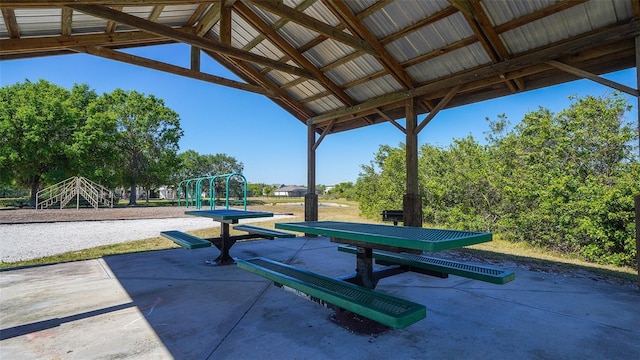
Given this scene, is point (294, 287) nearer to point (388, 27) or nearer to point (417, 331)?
point (417, 331)

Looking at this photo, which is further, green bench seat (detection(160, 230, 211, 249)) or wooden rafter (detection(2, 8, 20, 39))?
green bench seat (detection(160, 230, 211, 249))

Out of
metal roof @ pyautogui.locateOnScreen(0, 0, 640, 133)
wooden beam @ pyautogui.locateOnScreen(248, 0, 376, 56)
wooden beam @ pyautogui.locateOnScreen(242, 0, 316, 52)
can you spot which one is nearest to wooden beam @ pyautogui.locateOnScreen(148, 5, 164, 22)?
metal roof @ pyautogui.locateOnScreen(0, 0, 640, 133)

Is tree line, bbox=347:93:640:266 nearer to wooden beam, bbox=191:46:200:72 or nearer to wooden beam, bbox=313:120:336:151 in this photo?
wooden beam, bbox=313:120:336:151

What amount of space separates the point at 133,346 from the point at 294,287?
1217mm

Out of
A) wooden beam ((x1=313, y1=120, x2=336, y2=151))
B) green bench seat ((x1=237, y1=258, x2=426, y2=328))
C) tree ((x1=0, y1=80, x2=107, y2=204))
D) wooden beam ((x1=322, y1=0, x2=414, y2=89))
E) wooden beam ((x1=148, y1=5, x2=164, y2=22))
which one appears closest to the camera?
green bench seat ((x1=237, y1=258, x2=426, y2=328))

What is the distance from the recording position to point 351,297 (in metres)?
2.20

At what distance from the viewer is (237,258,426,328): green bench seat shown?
1879mm

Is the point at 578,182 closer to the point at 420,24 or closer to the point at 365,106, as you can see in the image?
the point at 365,106

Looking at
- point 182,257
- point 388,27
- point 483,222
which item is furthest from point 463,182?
point 182,257

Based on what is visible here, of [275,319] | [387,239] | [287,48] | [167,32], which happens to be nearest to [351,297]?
[387,239]

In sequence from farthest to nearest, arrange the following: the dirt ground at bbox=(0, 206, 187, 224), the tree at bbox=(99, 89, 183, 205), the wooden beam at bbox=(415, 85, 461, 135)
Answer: the tree at bbox=(99, 89, 183, 205)
the dirt ground at bbox=(0, 206, 187, 224)
the wooden beam at bbox=(415, 85, 461, 135)

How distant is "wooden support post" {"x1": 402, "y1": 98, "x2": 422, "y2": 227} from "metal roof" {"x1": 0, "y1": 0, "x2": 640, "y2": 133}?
344mm

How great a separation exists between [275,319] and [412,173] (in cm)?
399

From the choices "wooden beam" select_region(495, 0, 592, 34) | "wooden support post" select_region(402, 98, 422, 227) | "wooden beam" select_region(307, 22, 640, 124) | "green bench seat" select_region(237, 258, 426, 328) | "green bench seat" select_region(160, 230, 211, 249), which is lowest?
"green bench seat" select_region(237, 258, 426, 328)
